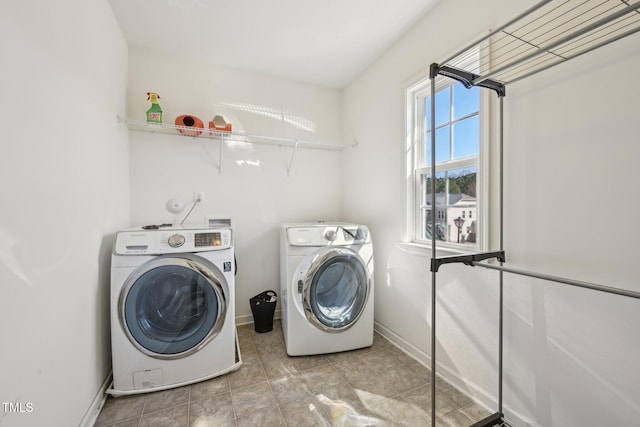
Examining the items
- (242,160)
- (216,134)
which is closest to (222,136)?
(216,134)

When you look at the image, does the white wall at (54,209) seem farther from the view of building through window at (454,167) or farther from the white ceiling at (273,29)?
the view of building through window at (454,167)

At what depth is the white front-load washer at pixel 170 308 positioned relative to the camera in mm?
1535

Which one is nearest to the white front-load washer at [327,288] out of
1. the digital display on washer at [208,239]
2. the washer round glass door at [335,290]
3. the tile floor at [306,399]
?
the washer round glass door at [335,290]

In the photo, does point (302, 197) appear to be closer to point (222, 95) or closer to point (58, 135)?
point (222, 95)

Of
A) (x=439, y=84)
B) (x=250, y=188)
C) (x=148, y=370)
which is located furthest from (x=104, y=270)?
(x=439, y=84)

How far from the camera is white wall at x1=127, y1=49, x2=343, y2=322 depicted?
221 centimetres

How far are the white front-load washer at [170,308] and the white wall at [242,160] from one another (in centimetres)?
75

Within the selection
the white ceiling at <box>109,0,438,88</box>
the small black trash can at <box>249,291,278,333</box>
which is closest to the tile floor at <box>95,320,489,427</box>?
the small black trash can at <box>249,291,278,333</box>

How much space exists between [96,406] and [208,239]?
1.03 m

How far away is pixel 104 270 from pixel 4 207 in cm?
88

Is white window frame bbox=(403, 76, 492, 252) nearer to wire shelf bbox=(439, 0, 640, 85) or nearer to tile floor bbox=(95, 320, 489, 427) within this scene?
wire shelf bbox=(439, 0, 640, 85)

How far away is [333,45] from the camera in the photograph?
213 centimetres

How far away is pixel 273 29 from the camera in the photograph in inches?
76.7

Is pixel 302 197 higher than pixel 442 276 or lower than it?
higher
